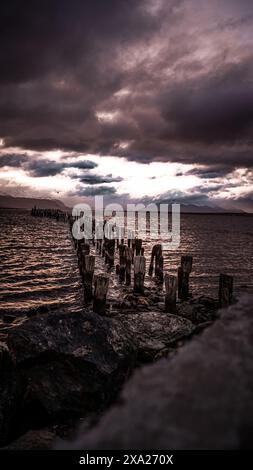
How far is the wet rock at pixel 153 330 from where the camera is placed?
6.05 metres

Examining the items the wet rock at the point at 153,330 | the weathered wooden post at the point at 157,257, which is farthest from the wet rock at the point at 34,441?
the weathered wooden post at the point at 157,257

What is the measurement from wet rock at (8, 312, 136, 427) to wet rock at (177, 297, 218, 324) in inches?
176

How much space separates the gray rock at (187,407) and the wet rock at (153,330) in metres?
4.75

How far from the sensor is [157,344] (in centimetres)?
626

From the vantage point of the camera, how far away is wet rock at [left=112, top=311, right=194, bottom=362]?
238 inches

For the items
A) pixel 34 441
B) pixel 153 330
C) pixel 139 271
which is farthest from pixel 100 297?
pixel 34 441

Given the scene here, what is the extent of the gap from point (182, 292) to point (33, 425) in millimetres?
8081

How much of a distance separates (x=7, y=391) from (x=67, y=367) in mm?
892

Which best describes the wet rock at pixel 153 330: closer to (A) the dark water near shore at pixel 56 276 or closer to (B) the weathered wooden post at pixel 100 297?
(B) the weathered wooden post at pixel 100 297

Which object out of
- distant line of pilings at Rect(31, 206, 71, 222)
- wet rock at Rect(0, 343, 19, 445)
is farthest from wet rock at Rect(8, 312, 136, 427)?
distant line of pilings at Rect(31, 206, 71, 222)

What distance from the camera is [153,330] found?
6.82 meters

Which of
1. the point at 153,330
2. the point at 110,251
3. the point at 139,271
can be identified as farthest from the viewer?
the point at 110,251

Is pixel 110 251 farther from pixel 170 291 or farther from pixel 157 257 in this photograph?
pixel 170 291
